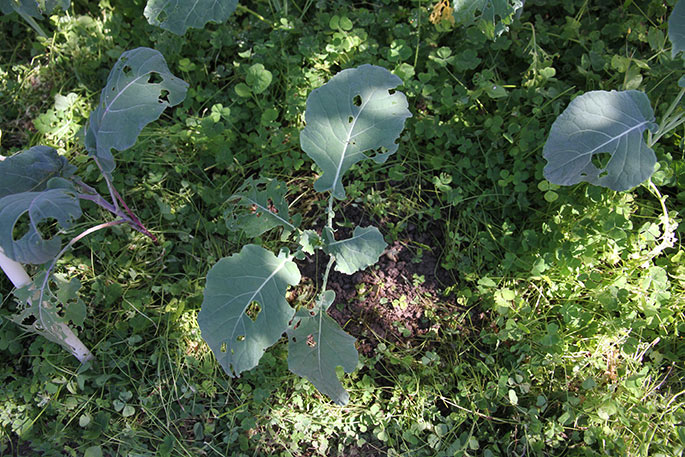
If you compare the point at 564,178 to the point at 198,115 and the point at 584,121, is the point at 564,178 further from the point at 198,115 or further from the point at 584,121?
the point at 198,115

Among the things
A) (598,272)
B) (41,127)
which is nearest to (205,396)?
(41,127)

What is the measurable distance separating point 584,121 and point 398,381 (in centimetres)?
147

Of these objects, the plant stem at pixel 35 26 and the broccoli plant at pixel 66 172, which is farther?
the plant stem at pixel 35 26

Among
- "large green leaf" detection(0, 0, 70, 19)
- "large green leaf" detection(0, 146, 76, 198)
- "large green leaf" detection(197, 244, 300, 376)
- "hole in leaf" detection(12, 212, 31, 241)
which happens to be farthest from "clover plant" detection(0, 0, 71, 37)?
"large green leaf" detection(197, 244, 300, 376)

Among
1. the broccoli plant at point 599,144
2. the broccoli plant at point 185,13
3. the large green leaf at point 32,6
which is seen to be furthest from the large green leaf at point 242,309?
the large green leaf at point 32,6

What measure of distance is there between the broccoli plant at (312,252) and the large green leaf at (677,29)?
113cm

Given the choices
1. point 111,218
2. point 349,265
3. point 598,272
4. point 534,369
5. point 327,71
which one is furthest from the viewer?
point 327,71

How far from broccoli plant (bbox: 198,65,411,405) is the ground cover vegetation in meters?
0.02

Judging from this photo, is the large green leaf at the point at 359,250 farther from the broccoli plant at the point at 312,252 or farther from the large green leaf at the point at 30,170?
the large green leaf at the point at 30,170

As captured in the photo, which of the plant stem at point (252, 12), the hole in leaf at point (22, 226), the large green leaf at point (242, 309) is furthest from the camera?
the plant stem at point (252, 12)

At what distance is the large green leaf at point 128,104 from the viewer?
1996 mm

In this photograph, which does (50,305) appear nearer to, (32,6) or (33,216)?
(33,216)

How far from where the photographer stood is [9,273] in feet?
6.56

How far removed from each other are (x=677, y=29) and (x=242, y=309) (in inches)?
83.4
